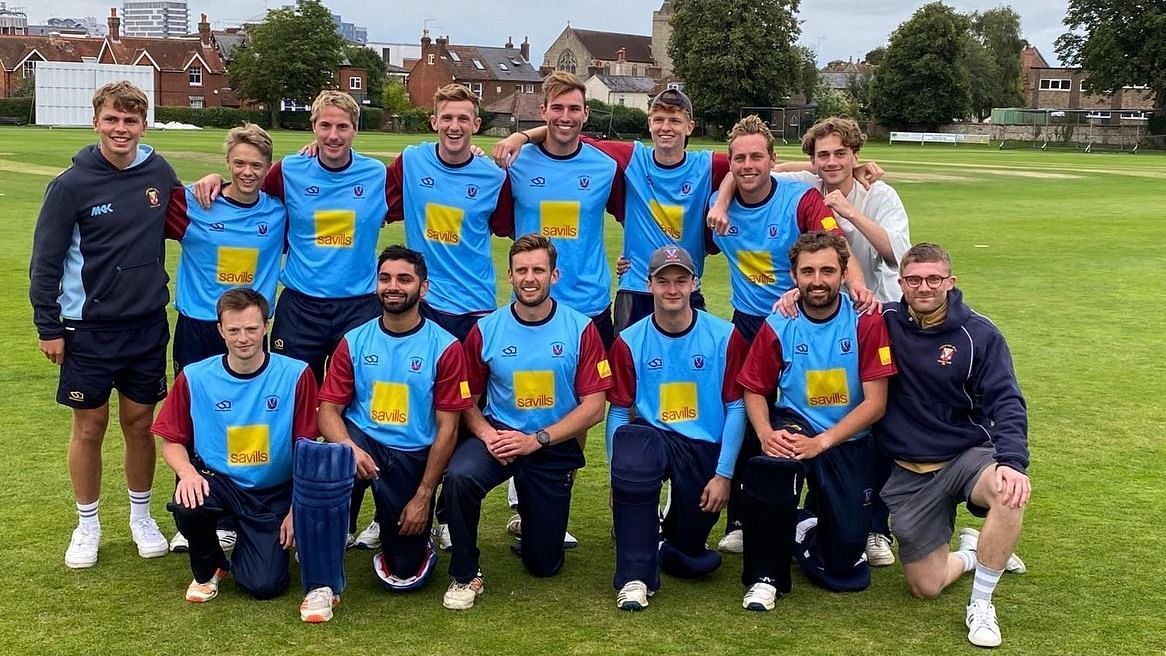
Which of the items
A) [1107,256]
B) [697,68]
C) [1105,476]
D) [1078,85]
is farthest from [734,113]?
[1105,476]

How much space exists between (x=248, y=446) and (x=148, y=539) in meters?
0.79

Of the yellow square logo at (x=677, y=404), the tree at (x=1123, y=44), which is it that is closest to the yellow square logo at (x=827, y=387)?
the yellow square logo at (x=677, y=404)

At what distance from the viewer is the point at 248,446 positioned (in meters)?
4.79

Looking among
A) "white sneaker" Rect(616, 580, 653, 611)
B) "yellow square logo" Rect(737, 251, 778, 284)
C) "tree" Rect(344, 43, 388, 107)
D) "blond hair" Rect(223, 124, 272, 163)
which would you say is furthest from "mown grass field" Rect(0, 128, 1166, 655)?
"tree" Rect(344, 43, 388, 107)

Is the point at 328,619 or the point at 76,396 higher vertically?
the point at 76,396

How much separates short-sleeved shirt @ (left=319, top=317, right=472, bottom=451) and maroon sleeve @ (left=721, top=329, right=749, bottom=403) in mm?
1145

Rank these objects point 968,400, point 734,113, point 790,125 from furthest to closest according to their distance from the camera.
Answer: point 734,113, point 790,125, point 968,400

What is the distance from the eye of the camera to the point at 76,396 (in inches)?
199

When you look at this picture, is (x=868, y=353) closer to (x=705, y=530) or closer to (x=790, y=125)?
(x=705, y=530)

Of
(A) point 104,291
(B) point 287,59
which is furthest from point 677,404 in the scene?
(B) point 287,59

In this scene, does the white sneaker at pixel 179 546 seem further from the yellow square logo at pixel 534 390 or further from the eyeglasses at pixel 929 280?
the eyeglasses at pixel 929 280

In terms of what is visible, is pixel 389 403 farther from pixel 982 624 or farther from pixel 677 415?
pixel 982 624

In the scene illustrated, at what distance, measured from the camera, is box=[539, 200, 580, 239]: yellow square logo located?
5.85 meters

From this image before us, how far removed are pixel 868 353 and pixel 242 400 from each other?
8.76 ft
